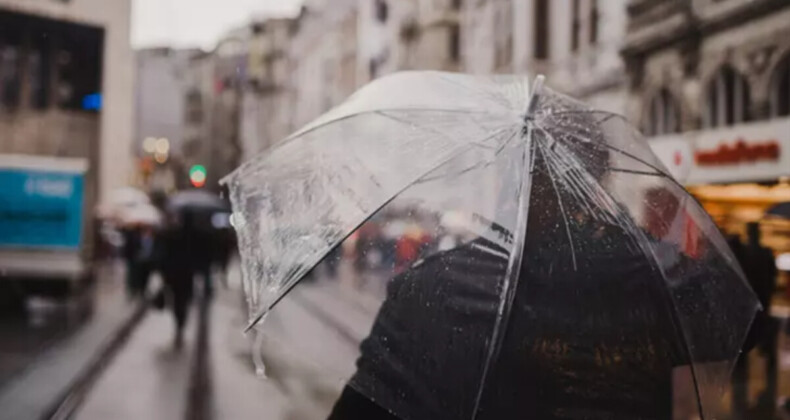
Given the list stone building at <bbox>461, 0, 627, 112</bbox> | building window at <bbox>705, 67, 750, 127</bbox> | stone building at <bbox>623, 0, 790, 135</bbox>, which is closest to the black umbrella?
stone building at <bbox>623, 0, 790, 135</bbox>

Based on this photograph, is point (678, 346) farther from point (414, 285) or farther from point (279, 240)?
point (279, 240)

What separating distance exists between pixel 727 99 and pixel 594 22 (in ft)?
18.8

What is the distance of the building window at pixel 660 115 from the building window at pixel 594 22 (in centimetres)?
298

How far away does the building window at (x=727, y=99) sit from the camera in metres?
16.6

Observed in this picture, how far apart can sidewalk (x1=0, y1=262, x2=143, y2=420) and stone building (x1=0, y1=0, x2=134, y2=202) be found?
12979 mm

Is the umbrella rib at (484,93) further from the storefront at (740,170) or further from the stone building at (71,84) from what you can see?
the stone building at (71,84)

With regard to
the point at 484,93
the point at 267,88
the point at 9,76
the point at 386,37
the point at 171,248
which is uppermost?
the point at 267,88

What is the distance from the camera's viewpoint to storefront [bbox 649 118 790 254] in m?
14.5

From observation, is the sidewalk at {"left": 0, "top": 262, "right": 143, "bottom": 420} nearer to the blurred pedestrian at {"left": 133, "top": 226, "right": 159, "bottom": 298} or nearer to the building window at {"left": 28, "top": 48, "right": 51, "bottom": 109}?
the blurred pedestrian at {"left": 133, "top": 226, "right": 159, "bottom": 298}

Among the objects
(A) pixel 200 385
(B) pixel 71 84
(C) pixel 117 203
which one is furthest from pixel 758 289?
(B) pixel 71 84

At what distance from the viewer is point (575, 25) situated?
75.9ft

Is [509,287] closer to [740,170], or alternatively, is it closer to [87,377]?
[87,377]

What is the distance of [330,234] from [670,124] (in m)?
16.5

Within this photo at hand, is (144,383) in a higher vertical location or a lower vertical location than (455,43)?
lower
